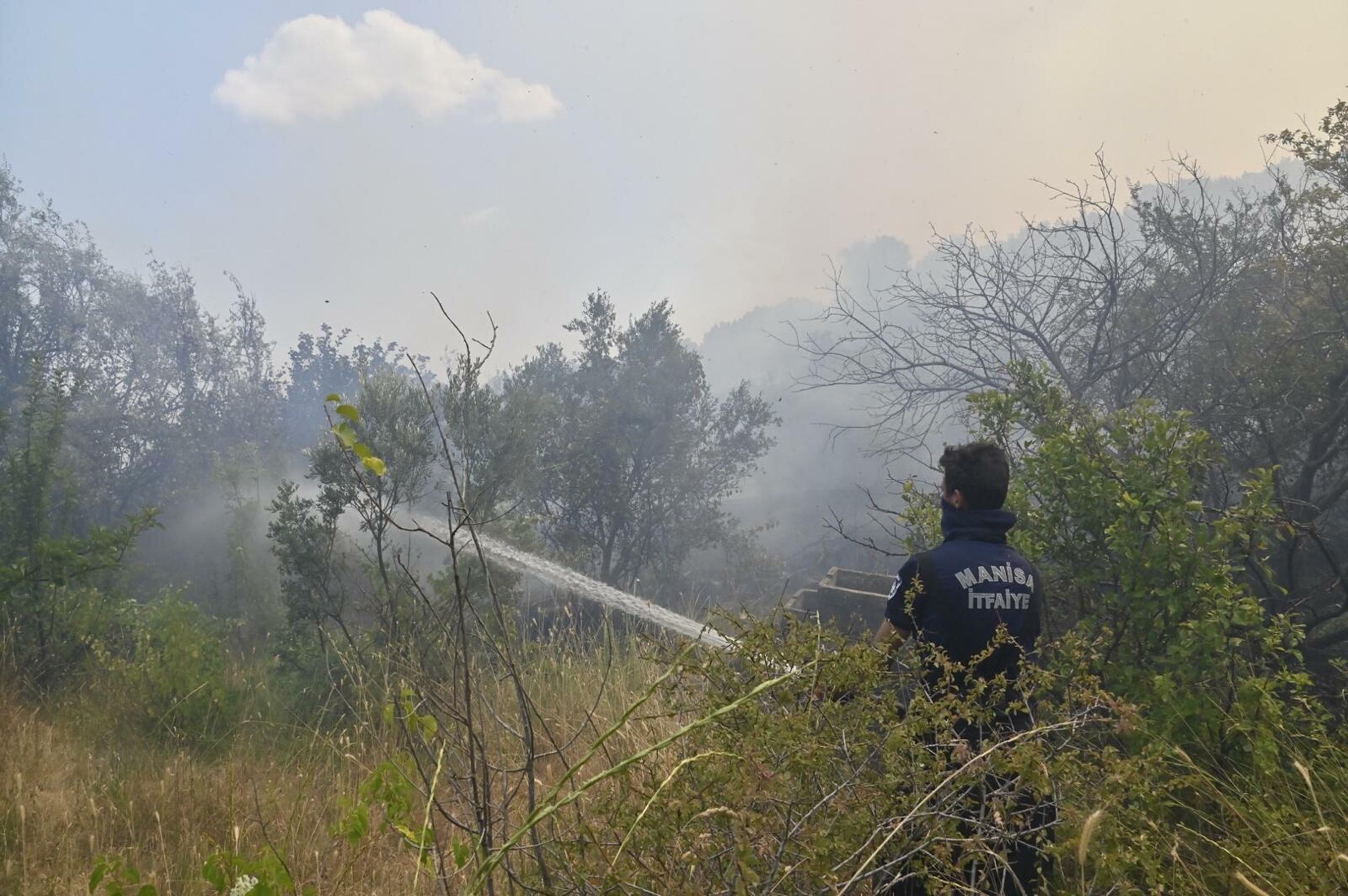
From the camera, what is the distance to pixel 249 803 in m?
3.74

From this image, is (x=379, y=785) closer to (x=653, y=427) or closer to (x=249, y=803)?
(x=249, y=803)

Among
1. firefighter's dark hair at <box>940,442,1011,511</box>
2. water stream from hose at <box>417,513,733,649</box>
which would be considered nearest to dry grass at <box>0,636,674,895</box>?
firefighter's dark hair at <box>940,442,1011,511</box>

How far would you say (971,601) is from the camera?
8.84 feet

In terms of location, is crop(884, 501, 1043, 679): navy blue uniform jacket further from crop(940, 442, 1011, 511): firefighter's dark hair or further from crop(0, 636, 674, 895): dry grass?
crop(0, 636, 674, 895): dry grass

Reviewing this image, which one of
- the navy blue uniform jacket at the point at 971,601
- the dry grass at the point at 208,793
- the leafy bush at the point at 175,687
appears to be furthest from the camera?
the leafy bush at the point at 175,687

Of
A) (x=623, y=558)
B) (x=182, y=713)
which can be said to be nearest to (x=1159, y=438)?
(x=182, y=713)

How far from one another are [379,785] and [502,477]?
8683 millimetres

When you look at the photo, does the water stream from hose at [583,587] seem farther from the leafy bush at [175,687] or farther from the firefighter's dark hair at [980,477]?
the firefighter's dark hair at [980,477]

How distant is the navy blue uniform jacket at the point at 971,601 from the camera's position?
268cm

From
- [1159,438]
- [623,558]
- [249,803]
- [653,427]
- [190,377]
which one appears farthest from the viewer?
[190,377]

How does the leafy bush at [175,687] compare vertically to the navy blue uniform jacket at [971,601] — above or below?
below

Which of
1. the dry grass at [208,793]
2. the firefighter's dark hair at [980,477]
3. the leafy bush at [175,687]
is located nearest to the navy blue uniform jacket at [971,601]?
the firefighter's dark hair at [980,477]

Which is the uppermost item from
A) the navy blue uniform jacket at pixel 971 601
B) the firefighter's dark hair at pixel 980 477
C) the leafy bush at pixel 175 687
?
the firefighter's dark hair at pixel 980 477

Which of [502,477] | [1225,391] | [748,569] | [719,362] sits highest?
[719,362]
